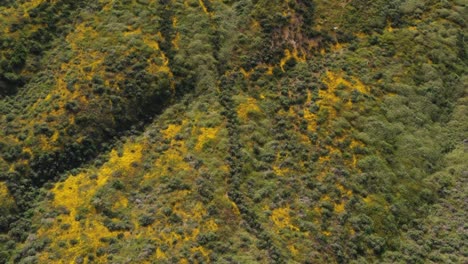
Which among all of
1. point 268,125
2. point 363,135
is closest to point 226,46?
point 268,125

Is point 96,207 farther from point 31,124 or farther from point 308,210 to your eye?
point 308,210

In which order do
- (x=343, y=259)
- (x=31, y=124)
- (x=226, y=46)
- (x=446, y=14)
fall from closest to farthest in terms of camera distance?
(x=343, y=259), (x=31, y=124), (x=226, y=46), (x=446, y=14)

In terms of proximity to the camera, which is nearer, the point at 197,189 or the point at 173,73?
the point at 197,189

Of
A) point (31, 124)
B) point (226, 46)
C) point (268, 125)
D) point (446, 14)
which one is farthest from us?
point (446, 14)

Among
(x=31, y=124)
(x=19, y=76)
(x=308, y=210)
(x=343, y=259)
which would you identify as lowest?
(x=343, y=259)

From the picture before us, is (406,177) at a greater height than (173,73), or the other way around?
(173,73)

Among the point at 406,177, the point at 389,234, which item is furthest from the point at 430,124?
the point at 389,234
